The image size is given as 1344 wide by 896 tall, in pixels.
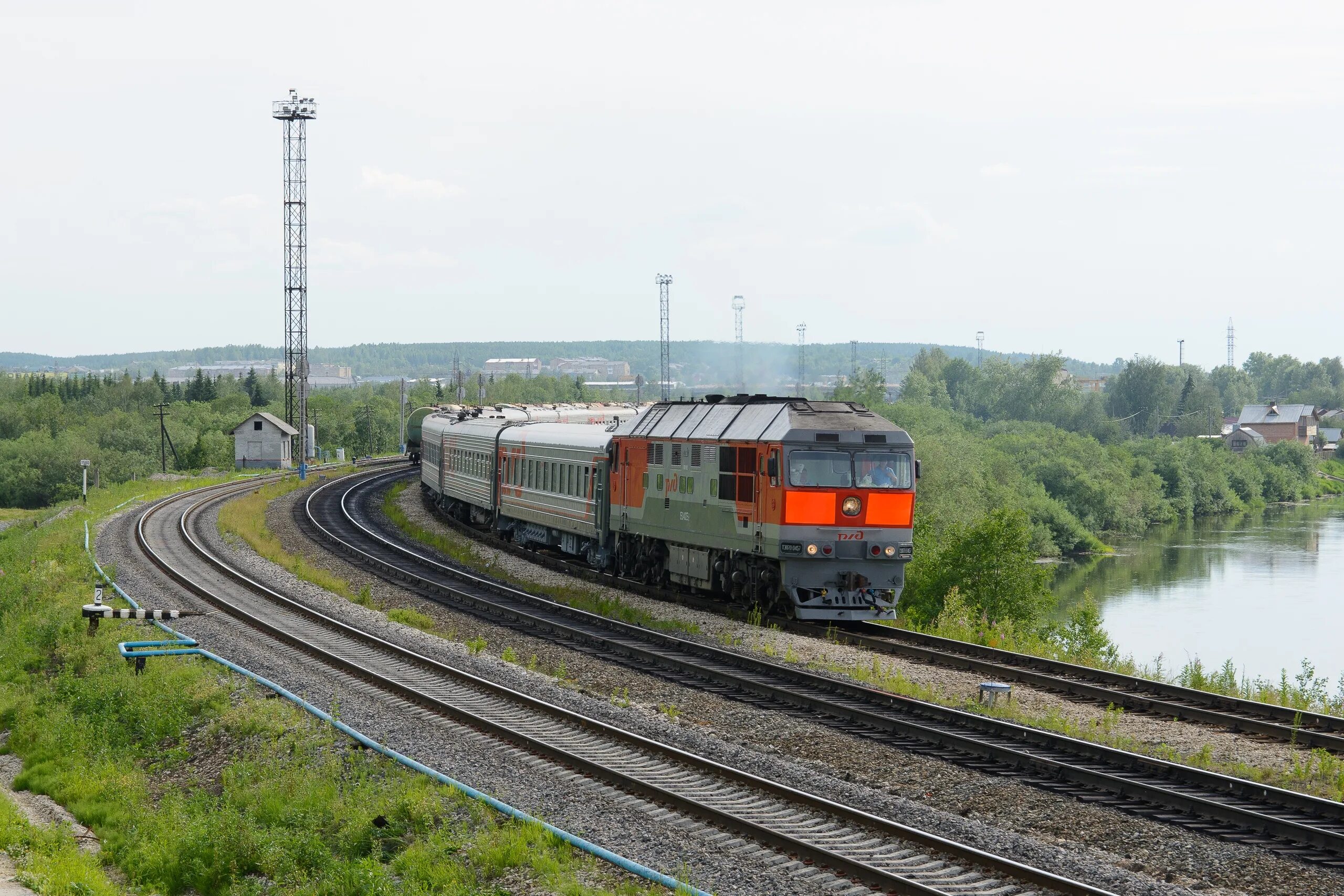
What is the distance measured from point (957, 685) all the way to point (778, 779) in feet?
17.6

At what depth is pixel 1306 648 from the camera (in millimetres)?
43562

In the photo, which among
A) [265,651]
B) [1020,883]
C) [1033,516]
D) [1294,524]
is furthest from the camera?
[1294,524]

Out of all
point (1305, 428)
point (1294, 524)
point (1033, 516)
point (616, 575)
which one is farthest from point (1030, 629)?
point (1305, 428)

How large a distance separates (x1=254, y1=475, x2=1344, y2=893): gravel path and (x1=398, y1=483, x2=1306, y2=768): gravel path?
2.45 meters

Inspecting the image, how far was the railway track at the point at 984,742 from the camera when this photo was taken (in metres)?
11.1

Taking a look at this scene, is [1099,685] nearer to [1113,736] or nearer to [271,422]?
[1113,736]

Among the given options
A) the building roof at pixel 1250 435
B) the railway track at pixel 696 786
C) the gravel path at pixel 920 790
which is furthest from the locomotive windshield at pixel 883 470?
the building roof at pixel 1250 435

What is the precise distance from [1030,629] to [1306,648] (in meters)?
15.9

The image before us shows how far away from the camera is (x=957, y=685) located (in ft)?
56.6

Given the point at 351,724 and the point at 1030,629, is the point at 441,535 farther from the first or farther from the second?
the point at 351,724

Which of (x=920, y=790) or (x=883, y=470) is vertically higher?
(x=883, y=470)

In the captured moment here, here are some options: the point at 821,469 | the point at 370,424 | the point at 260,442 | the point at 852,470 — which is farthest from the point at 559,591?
the point at 370,424

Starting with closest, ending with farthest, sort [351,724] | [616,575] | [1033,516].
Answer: [351,724], [616,575], [1033,516]

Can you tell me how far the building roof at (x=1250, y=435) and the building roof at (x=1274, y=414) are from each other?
14.4 feet
